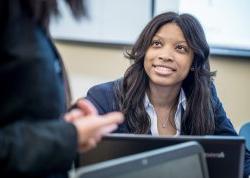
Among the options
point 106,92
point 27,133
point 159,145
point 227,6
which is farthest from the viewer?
point 227,6

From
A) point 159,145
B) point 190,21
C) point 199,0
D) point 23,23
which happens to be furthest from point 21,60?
point 199,0

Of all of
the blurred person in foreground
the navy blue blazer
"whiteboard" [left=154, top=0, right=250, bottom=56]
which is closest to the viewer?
the blurred person in foreground

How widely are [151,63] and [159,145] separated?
2.57 ft

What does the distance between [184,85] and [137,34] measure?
2.77 ft

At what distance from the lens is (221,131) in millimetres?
1687

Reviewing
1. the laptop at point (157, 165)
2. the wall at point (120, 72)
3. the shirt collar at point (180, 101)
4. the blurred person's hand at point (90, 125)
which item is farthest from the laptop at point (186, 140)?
the wall at point (120, 72)

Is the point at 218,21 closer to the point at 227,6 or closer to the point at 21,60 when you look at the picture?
the point at 227,6

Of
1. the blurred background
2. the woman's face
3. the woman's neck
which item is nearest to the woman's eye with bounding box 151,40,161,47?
→ the woman's face

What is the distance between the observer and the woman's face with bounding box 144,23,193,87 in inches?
67.0

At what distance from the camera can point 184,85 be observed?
1.81m

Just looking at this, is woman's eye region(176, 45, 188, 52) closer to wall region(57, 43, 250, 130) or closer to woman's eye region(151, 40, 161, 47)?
woman's eye region(151, 40, 161, 47)

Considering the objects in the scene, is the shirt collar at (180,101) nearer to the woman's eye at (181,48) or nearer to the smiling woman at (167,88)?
the smiling woman at (167,88)

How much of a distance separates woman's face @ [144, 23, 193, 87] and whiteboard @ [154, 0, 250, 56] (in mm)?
788

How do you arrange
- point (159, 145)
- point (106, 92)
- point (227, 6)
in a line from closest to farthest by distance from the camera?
point (159, 145) < point (106, 92) < point (227, 6)
